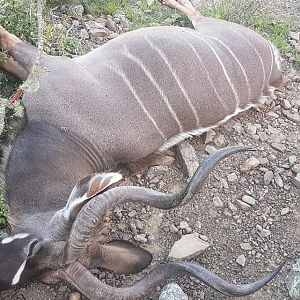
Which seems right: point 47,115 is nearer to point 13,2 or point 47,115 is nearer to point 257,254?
point 13,2

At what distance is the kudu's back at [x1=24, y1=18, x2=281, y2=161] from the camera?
3.87 m

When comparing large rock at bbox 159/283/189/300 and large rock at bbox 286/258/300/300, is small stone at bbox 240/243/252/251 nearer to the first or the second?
large rock at bbox 286/258/300/300

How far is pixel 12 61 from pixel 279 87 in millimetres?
1947

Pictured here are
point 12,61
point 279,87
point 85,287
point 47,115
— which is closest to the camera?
point 85,287

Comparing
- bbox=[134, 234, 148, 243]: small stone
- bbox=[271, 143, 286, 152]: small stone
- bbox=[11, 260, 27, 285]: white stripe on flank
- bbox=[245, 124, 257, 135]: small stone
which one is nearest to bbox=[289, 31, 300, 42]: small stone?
bbox=[245, 124, 257, 135]: small stone

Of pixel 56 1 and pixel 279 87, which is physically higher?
pixel 56 1

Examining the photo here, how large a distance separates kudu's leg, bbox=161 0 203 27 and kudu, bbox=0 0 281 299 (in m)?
0.16

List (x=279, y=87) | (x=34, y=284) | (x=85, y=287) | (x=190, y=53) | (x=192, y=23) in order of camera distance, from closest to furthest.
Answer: (x=85, y=287) → (x=34, y=284) → (x=190, y=53) → (x=279, y=87) → (x=192, y=23)

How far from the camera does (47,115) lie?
3773mm

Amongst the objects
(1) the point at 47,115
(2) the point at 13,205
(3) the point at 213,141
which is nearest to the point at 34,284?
(2) the point at 13,205

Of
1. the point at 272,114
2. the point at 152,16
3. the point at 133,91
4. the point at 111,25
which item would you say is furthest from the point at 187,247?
the point at 152,16

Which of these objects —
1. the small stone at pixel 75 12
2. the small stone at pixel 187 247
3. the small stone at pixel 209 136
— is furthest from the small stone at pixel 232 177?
the small stone at pixel 75 12

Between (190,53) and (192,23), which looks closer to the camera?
(190,53)

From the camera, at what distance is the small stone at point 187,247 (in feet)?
12.0
